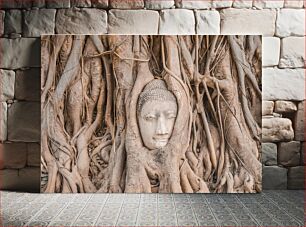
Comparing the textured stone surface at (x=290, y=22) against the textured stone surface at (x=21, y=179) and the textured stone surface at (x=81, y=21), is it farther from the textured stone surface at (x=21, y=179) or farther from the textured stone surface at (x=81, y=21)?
the textured stone surface at (x=21, y=179)

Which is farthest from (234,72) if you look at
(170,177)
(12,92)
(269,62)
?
(12,92)

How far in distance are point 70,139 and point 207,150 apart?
3.71 ft

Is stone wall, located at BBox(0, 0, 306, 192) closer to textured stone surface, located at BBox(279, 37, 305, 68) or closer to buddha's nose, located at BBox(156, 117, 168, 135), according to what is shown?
textured stone surface, located at BBox(279, 37, 305, 68)

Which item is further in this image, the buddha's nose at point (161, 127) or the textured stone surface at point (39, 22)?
the textured stone surface at point (39, 22)

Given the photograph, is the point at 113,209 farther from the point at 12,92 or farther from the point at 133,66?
the point at 12,92

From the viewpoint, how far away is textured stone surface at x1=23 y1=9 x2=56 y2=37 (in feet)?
12.0

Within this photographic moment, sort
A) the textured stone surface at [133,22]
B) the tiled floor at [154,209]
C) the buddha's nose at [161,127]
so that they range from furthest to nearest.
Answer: the textured stone surface at [133,22] < the buddha's nose at [161,127] < the tiled floor at [154,209]

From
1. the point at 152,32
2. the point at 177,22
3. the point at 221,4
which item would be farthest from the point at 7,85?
the point at 221,4

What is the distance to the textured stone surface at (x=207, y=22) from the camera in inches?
143

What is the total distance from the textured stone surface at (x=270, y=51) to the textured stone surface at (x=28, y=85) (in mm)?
1949

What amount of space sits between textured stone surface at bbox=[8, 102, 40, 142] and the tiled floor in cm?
49

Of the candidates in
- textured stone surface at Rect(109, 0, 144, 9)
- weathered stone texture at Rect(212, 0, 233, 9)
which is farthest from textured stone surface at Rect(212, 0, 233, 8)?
textured stone surface at Rect(109, 0, 144, 9)

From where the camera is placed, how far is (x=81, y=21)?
3.64m

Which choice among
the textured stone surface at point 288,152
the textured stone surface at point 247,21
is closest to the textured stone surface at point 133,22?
the textured stone surface at point 247,21
